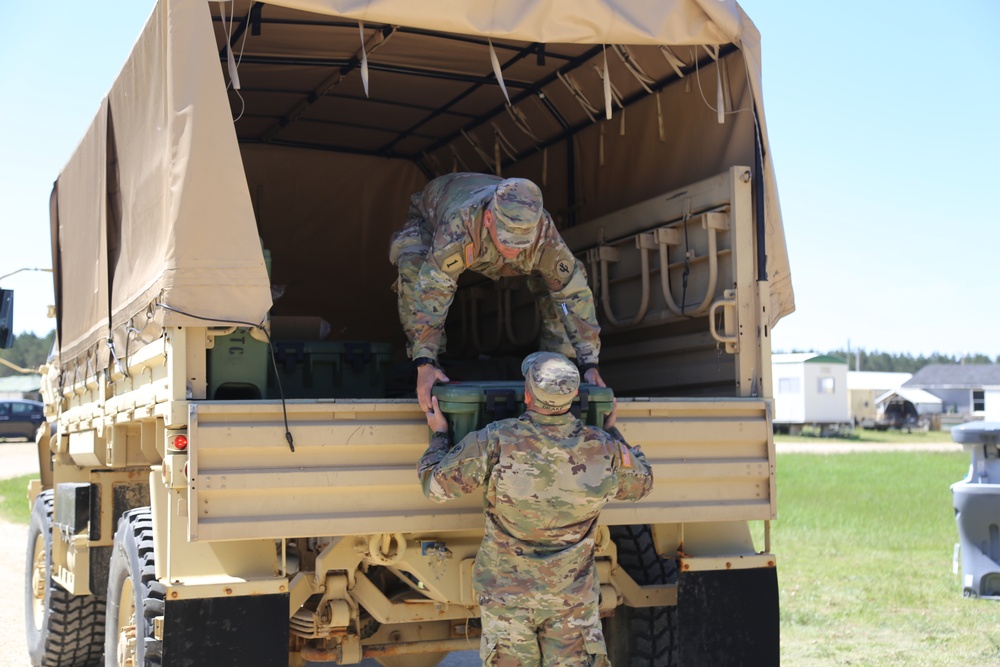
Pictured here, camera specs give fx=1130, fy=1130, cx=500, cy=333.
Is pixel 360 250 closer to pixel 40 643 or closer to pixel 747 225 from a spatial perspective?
pixel 40 643

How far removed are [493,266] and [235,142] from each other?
1226mm

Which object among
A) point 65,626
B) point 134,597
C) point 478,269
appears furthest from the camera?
point 65,626

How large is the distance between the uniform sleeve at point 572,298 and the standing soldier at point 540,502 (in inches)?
25.3

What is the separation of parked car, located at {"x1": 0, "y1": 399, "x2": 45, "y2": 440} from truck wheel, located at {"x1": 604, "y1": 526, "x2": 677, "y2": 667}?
33.3 m

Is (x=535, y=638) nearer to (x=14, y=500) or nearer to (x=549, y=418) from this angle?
(x=549, y=418)

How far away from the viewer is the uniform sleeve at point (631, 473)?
4.04 meters

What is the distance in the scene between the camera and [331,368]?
517 centimetres

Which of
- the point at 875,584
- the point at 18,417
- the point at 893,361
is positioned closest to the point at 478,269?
the point at 875,584

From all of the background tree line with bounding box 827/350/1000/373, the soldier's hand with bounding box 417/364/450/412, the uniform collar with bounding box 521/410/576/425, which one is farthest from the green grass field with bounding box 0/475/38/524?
the background tree line with bounding box 827/350/1000/373

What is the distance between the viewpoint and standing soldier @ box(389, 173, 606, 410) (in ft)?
14.3

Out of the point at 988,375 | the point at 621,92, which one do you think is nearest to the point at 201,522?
the point at 621,92

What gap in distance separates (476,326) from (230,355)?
3.31m

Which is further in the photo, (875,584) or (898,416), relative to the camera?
(898,416)

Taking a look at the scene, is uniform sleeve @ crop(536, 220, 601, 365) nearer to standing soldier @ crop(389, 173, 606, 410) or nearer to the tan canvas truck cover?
standing soldier @ crop(389, 173, 606, 410)
